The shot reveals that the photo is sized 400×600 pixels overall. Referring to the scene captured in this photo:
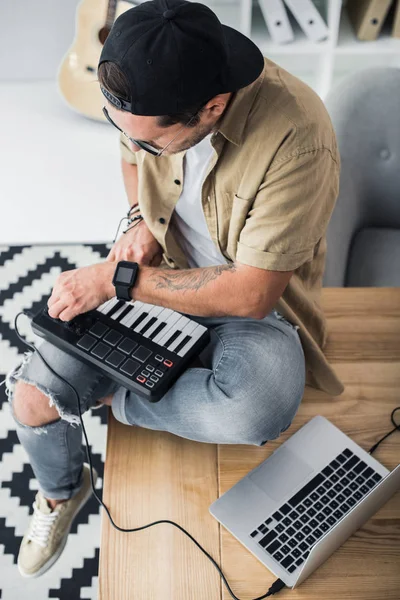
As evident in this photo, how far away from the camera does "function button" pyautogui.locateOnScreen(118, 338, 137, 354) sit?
142cm

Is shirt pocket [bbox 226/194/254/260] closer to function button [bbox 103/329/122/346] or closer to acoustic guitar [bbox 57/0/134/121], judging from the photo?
function button [bbox 103/329/122/346]

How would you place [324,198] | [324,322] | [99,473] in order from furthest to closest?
[99,473] < [324,322] < [324,198]

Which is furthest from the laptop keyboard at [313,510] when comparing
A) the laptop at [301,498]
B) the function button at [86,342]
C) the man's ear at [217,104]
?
the man's ear at [217,104]

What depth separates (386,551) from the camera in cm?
134

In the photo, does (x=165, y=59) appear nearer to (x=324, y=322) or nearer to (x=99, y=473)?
(x=324, y=322)

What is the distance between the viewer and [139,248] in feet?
5.28

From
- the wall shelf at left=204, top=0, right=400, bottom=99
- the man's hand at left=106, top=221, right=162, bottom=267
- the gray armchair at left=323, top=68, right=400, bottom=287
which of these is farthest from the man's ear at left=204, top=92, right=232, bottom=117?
the wall shelf at left=204, top=0, right=400, bottom=99

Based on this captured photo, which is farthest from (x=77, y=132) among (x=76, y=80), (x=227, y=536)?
(x=227, y=536)

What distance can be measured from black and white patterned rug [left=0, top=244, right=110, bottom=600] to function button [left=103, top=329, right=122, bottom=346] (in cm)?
64

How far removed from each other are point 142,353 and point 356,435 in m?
0.52

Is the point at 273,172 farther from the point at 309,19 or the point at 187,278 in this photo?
the point at 309,19

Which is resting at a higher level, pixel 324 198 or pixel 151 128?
pixel 151 128

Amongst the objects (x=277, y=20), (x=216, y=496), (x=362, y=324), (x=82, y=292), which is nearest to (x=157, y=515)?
(x=216, y=496)

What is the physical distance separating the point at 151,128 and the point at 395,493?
878 mm
